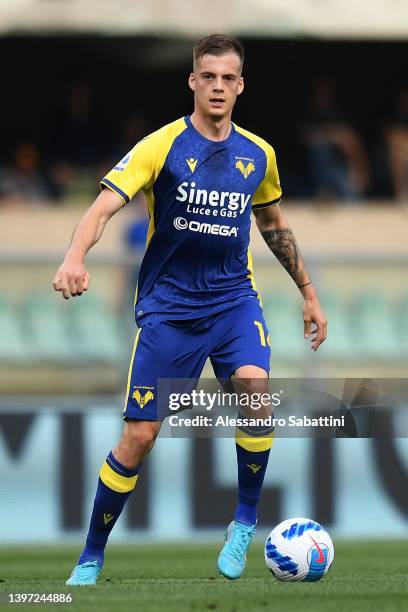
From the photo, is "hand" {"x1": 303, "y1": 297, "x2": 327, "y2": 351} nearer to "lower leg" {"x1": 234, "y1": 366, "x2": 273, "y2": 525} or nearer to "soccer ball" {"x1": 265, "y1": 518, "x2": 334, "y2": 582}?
"lower leg" {"x1": 234, "y1": 366, "x2": 273, "y2": 525}

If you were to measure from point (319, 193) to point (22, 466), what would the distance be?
15.0 feet

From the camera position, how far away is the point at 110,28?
13.0 meters

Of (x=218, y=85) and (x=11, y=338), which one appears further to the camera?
(x=11, y=338)

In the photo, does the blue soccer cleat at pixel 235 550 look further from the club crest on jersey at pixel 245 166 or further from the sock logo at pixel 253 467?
the club crest on jersey at pixel 245 166

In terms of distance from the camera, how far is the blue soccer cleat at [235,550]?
7320mm

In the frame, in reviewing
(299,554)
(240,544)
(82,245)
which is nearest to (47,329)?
(240,544)

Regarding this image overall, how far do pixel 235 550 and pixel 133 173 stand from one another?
185 cm

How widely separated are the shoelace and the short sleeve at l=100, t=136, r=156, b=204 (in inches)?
66.9

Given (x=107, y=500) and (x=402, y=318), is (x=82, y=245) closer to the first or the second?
(x=107, y=500)

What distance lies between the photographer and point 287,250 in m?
7.70

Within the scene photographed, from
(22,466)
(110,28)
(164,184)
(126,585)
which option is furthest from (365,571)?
(110,28)

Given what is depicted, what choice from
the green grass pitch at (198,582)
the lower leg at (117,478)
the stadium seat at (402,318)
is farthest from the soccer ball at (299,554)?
the stadium seat at (402,318)

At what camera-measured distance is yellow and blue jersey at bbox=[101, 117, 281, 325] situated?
23.4ft

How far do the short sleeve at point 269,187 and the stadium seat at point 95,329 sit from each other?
3.64 m
